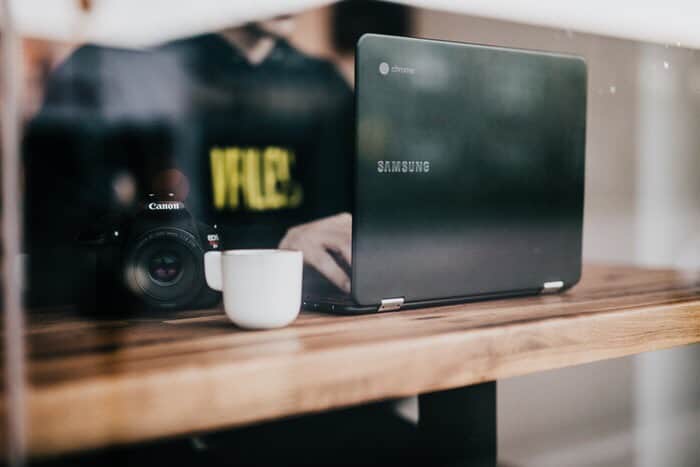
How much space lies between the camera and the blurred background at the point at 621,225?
1.43 metres

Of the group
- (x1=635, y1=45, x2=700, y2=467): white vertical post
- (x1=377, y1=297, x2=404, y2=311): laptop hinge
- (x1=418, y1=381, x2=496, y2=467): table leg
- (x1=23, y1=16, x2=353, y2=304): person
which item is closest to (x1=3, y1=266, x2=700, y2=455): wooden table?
(x1=377, y1=297, x2=404, y2=311): laptop hinge

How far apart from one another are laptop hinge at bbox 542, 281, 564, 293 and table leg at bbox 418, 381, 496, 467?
5.0 inches

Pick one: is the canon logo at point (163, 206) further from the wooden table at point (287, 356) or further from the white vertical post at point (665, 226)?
the white vertical post at point (665, 226)

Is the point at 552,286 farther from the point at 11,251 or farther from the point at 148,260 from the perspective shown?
the point at 11,251

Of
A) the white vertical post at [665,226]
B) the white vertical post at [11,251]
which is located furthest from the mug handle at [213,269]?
the white vertical post at [665,226]

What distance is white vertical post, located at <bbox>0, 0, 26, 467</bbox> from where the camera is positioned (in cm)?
36

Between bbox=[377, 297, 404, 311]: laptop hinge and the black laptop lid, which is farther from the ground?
the black laptop lid

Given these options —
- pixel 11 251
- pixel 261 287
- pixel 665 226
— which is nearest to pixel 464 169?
pixel 261 287

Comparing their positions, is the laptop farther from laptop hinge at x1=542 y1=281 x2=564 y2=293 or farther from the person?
the person

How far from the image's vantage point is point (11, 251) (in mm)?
380

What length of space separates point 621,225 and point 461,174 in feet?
3.39

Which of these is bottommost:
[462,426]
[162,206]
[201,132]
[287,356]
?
[462,426]

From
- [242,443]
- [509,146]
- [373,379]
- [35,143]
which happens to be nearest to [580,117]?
[509,146]

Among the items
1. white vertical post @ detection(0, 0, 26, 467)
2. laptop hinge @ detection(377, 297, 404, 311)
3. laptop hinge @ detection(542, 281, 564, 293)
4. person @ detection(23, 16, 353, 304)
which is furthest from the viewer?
person @ detection(23, 16, 353, 304)
